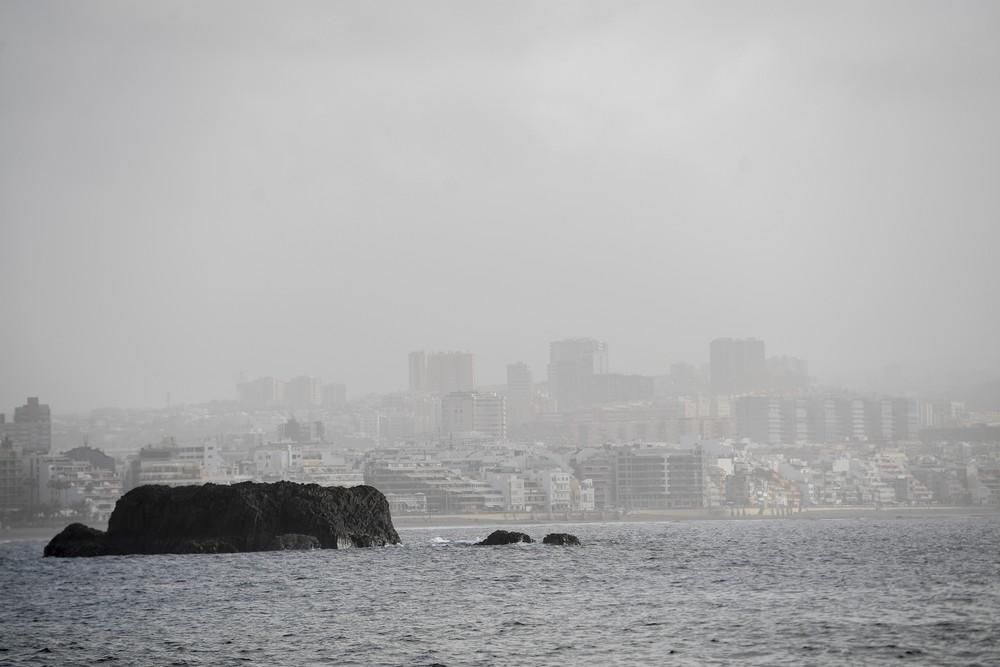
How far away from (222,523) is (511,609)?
58490 millimetres

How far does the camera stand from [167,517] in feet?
390

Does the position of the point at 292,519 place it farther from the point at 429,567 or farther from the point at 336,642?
the point at 336,642

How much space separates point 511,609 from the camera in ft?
207

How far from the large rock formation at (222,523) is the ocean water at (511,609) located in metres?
10.4

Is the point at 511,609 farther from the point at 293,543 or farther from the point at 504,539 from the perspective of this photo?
the point at 504,539

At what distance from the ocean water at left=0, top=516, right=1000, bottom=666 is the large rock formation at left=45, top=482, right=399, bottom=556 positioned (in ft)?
34.0

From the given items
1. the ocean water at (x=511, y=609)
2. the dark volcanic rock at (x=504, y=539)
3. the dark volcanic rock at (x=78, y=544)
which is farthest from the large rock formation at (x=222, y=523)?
the ocean water at (x=511, y=609)

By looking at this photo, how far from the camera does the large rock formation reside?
382ft

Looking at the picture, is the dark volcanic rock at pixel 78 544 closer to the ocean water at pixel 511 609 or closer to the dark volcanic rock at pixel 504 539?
the ocean water at pixel 511 609

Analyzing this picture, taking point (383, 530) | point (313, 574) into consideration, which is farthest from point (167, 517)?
point (313, 574)

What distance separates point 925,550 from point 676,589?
1608 inches

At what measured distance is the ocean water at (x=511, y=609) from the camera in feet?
160

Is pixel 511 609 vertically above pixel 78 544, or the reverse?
pixel 78 544

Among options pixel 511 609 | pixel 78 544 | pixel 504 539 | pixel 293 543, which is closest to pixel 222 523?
pixel 293 543
